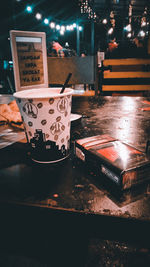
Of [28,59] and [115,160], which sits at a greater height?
[28,59]

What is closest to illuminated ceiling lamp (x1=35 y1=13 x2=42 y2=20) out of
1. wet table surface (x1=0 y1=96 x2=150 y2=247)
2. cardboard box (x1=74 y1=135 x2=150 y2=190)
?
wet table surface (x1=0 y1=96 x2=150 y2=247)

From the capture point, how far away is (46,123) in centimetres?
46

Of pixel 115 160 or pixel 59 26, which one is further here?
pixel 59 26

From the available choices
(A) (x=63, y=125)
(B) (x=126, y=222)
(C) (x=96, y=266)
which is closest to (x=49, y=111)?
(A) (x=63, y=125)

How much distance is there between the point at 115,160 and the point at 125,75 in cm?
425

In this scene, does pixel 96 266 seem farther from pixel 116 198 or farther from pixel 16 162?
pixel 16 162

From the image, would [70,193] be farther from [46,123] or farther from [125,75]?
[125,75]

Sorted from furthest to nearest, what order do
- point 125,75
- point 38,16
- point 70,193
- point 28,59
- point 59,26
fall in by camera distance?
point 59,26, point 38,16, point 125,75, point 28,59, point 70,193

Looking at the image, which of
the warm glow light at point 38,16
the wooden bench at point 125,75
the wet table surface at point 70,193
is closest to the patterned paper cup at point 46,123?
the wet table surface at point 70,193

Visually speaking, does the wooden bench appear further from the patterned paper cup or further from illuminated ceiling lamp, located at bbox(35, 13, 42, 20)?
illuminated ceiling lamp, located at bbox(35, 13, 42, 20)

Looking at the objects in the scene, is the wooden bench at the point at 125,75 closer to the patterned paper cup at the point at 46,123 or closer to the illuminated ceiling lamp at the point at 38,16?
the patterned paper cup at the point at 46,123

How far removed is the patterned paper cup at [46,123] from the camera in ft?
1.45

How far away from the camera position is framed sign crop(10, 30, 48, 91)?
2.42 feet

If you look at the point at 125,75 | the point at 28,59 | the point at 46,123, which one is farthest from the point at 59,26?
the point at 46,123
